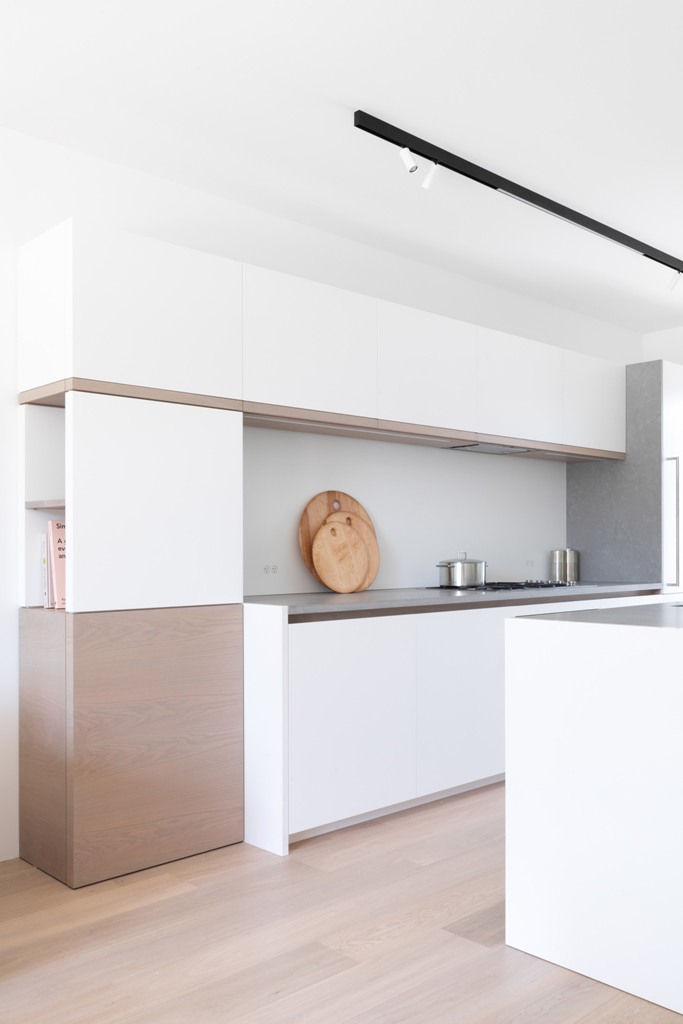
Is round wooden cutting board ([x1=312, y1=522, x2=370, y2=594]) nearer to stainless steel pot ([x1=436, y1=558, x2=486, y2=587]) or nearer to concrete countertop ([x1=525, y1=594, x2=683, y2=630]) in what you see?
stainless steel pot ([x1=436, y1=558, x2=486, y2=587])

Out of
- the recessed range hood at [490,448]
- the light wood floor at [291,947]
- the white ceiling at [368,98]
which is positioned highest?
the white ceiling at [368,98]

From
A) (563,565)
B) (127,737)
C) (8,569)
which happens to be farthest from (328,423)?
(563,565)

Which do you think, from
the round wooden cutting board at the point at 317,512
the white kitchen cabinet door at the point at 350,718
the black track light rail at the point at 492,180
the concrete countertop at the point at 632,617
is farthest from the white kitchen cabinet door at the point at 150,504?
the concrete countertop at the point at 632,617

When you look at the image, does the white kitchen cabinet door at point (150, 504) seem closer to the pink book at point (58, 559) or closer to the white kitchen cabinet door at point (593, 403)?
the pink book at point (58, 559)

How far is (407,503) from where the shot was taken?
452 centimetres

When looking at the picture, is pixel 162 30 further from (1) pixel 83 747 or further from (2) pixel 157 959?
(2) pixel 157 959

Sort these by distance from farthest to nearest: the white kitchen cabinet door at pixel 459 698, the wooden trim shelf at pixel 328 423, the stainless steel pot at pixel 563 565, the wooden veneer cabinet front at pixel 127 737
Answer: the stainless steel pot at pixel 563 565 → the white kitchen cabinet door at pixel 459 698 → the wooden trim shelf at pixel 328 423 → the wooden veneer cabinet front at pixel 127 737

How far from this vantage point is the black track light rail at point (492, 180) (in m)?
3.12

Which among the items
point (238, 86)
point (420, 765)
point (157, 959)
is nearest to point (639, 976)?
point (157, 959)

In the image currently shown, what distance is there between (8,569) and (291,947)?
5.38 feet

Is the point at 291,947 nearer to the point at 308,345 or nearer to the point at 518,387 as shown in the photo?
the point at 308,345

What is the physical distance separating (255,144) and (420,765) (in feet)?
8.39

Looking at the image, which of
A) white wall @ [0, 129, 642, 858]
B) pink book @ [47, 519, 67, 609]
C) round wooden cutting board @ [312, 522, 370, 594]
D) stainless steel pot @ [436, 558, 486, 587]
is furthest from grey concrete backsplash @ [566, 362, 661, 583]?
pink book @ [47, 519, 67, 609]

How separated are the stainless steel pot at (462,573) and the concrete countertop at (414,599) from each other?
0.10 meters
